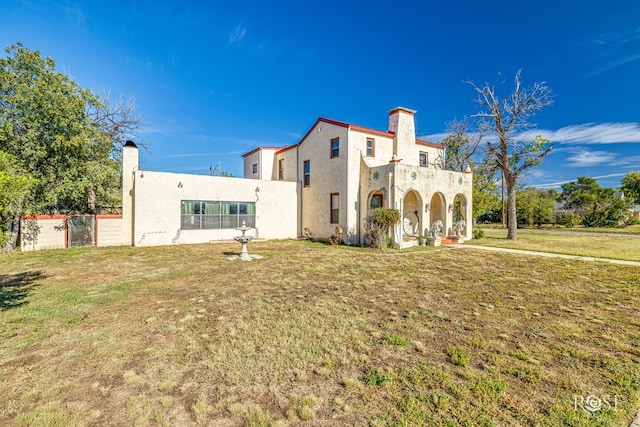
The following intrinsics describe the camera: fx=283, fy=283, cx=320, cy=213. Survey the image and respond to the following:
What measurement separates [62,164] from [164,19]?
380 inches

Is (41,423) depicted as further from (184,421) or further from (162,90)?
(162,90)

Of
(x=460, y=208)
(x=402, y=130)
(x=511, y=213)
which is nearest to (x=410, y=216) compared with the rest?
(x=460, y=208)

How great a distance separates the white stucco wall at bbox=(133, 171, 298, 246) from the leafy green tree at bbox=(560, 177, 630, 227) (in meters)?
33.2

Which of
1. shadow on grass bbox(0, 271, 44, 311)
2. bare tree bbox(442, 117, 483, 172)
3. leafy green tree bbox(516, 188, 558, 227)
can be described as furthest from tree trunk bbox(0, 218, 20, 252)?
leafy green tree bbox(516, 188, 558, 227)

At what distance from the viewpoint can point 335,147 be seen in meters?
15.7

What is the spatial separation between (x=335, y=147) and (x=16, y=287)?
13.2m

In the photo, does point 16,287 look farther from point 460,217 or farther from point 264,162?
point 460,217

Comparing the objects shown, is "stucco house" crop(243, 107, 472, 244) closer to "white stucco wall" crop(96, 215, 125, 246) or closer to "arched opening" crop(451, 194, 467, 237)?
"arched opening" crop(451, 194, 467, 237)

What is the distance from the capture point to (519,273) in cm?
820

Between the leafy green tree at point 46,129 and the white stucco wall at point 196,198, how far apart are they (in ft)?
7.92

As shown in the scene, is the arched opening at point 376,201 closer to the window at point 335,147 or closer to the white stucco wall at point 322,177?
the white stucco wall at point 322,177

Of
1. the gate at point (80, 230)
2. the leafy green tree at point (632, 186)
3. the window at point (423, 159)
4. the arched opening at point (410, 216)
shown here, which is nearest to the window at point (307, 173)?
the arched opening at point (410, 216)

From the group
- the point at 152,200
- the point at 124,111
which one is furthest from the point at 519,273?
the point at 124,111

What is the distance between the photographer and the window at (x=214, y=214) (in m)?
14.9
